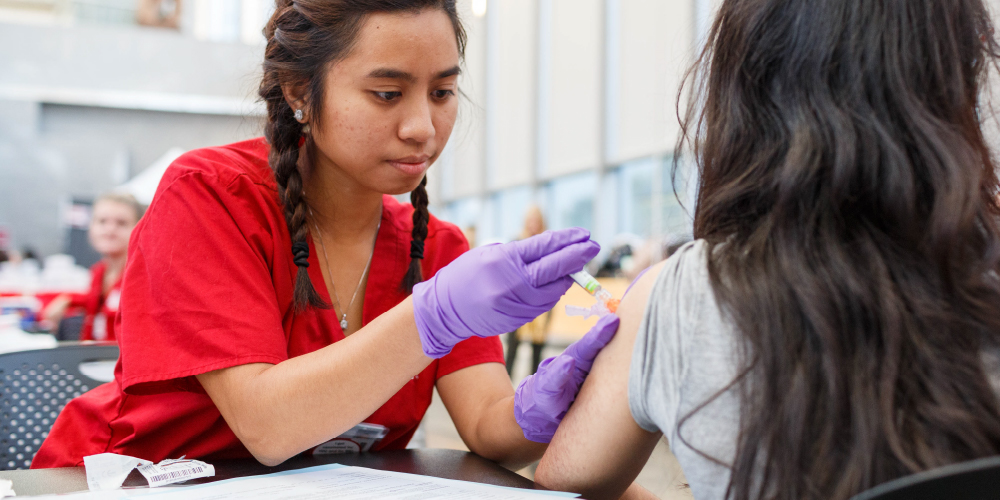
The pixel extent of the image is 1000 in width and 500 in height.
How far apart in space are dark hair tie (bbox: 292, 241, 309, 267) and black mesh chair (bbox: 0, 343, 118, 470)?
49 centimetres

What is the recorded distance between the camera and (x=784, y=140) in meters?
0.62

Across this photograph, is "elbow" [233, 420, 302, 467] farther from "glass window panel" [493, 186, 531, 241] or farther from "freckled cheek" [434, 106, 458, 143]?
"glass window panel" [493, 186, 531, 241]

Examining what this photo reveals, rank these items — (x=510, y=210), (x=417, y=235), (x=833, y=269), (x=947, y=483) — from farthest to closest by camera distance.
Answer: (x=510, y=210)
(x=417, y=235)
(x=833, y=269)
(x=947, y=483)

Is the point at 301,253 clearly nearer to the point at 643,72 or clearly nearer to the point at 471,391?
the point at 471,391

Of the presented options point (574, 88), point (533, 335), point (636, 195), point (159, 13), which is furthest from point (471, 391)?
point (159, 13)

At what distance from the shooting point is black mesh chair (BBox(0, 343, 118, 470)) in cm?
110

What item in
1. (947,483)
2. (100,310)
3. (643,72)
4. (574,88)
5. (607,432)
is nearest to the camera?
(947,483)

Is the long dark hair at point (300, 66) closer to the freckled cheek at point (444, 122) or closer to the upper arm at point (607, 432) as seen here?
the freckled cheek at point (444, 122)

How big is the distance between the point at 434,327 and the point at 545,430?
207mm

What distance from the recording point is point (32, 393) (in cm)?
113

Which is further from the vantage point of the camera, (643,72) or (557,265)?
(643,72)

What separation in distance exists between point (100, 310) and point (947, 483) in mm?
2887

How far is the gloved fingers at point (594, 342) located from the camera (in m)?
0.74

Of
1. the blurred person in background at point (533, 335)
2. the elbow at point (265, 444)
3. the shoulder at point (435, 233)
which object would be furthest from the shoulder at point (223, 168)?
the blurred person in background at point (533, 335)
